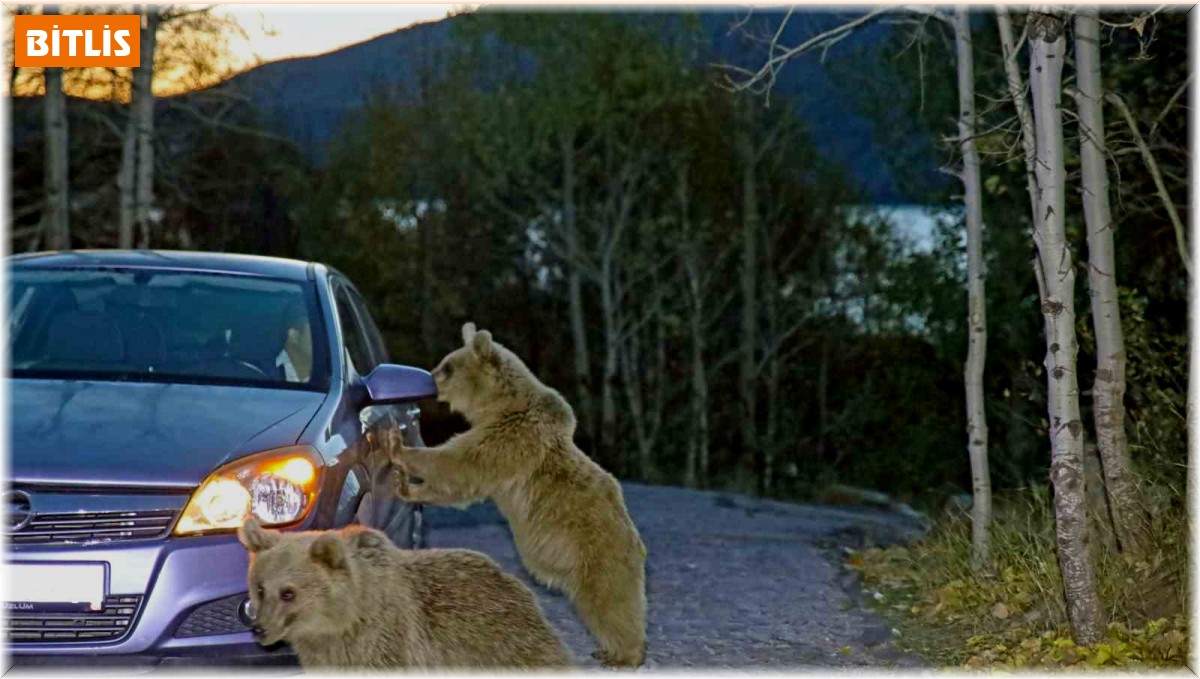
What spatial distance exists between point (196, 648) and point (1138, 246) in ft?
37.2

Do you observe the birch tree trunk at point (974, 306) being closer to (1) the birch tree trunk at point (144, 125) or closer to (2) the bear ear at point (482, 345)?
(2) the bear ear at point (482, 345)

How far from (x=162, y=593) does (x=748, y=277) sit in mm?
39919

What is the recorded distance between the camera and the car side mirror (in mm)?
6906

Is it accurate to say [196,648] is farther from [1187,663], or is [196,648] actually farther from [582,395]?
[582,395]

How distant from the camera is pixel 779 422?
46.1m

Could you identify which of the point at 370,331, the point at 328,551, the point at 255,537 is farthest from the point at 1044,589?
the point at 255,537

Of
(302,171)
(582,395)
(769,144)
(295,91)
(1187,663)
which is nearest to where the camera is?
(1187,663)

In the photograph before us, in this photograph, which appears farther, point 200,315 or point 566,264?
point 566,264

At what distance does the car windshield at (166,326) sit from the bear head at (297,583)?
68.6 inches

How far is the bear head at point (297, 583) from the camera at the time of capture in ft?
16.6

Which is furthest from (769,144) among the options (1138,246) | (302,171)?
(1138,246)

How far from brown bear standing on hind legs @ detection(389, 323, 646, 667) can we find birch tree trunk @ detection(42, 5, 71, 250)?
53.2 feet

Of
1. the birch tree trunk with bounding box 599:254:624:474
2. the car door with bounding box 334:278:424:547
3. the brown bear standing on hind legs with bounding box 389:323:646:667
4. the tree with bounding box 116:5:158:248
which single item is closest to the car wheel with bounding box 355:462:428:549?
the car door with bounding box 334:278:424:547

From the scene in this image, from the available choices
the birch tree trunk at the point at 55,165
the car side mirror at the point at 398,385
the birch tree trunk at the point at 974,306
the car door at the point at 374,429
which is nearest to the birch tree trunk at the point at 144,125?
the birch tree trunk at the point at 55,165
